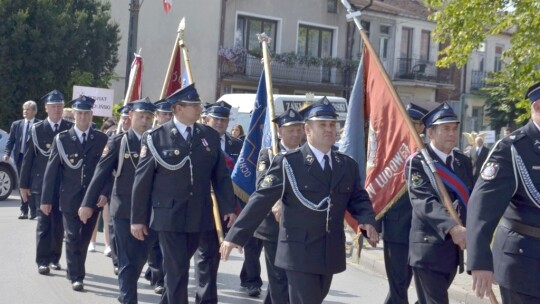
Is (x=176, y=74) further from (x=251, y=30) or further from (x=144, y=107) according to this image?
(x=251, y=30)

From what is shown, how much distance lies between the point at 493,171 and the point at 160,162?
340 centimetres

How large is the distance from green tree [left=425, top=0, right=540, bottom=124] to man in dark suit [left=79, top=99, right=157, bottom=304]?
715 centimetres

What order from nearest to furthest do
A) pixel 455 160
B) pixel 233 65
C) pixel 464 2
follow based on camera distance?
pixel 455 160 → pixel 464 2 → pixel 233 65

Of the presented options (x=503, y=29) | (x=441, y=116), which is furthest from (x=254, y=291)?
(x=503, y=29)

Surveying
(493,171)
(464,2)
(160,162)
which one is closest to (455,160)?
(493,171)

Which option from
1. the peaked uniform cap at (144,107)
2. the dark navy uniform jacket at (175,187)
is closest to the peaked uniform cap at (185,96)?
the dark navy uniform jacket at (175,187)

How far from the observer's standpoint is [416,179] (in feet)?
22.9

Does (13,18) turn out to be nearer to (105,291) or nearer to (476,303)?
(105,291)

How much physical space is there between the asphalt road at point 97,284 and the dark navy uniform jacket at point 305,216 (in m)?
3.36

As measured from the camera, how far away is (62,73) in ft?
90.2

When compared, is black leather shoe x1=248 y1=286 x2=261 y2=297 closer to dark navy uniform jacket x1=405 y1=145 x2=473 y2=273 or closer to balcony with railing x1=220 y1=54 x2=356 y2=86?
dark navy uniform jacket x1=405 y1=145 x2=473 y2=273

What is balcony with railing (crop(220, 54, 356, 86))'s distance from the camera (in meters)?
35.6

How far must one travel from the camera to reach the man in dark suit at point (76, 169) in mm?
10234

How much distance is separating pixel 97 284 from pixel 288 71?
2781 centimetres
